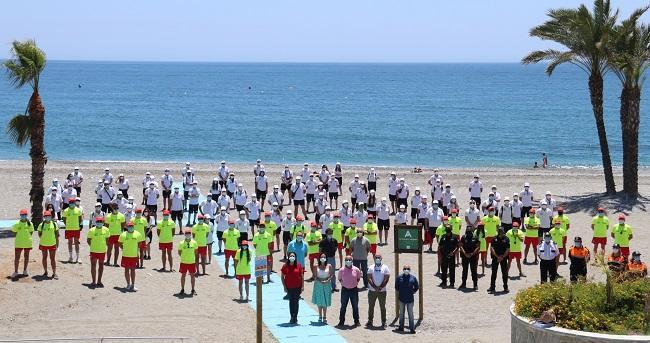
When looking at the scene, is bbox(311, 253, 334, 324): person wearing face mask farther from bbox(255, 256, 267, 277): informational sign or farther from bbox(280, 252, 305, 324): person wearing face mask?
bbox(255, 256, 267, 277): informational sign

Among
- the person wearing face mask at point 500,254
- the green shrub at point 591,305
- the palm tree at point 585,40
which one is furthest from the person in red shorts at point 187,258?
the palm tree at point 585,40

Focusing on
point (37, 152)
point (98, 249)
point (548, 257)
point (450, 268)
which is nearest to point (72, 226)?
point (98, 249)

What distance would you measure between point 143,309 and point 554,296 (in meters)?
8.28

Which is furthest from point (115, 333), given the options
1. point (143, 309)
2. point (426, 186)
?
point (426, 186)

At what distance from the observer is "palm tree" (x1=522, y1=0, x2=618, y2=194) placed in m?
33.9

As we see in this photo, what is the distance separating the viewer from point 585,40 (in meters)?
34.1

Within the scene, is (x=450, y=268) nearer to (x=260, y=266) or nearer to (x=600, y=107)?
(x=260, y=266)

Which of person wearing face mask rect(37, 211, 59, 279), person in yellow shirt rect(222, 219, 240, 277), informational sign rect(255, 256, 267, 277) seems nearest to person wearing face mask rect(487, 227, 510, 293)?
person in yellow shirt rect(222, 219, 240, 277)

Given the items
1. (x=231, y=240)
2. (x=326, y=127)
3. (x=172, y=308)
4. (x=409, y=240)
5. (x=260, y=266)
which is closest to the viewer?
(x=260, y=266)

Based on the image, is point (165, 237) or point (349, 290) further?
point (165, 237)

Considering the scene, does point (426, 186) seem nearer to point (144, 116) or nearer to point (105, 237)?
point (105, 237)

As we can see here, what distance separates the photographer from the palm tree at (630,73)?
109 feet

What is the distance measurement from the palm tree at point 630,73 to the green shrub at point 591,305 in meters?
19.2

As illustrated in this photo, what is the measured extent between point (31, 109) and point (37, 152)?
1.22m
